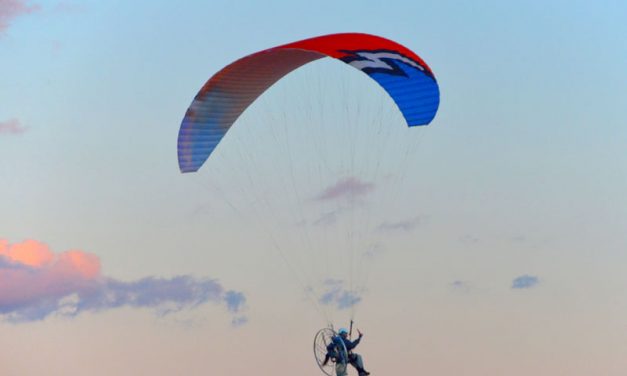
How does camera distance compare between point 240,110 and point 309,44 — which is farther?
point 240,110

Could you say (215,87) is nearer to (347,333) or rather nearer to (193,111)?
(193,111)

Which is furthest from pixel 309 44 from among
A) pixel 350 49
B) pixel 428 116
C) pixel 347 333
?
pixel 347 333

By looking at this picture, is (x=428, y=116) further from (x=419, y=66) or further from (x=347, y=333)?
(x=347, y=333)

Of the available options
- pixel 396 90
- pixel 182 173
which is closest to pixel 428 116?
pixel 396 90

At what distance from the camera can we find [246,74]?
45062 mm

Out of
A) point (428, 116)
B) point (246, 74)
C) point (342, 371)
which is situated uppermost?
point (246, 74)

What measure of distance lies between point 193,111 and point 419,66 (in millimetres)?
6216

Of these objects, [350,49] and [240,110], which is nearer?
[350,49]

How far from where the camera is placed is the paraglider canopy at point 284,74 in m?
43.2

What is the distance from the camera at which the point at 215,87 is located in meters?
45.0

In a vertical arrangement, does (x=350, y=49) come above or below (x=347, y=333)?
above

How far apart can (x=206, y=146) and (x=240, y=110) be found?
135 cm

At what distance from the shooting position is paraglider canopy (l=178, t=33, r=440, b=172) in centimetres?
4316

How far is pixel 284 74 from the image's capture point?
152 feet
